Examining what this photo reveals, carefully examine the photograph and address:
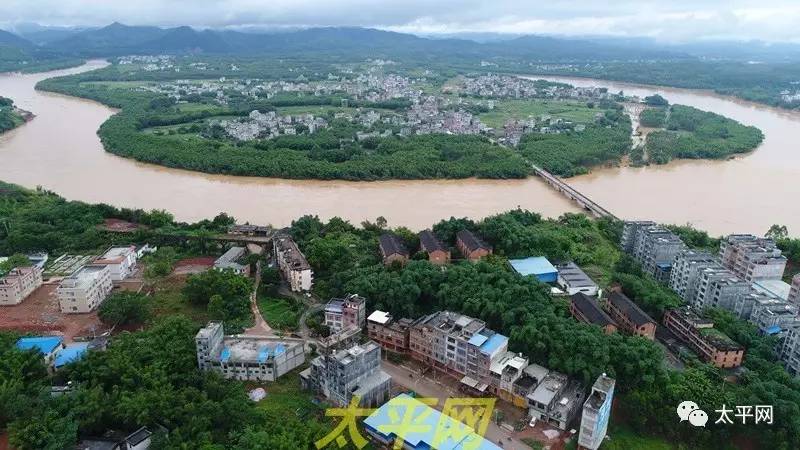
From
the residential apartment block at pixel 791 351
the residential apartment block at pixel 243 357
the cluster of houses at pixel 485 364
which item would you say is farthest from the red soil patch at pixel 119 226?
the residential apartment block at pixel 791 351

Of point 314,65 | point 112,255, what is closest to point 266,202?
point 112,255

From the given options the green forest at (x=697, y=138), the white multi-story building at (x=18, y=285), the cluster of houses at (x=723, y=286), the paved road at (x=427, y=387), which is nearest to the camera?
the paved road at (x=427, y=387)

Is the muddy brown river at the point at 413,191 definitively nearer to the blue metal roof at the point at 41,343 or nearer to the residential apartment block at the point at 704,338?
the residential apartment block at the point at 704,338

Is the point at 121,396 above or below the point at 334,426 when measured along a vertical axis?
above

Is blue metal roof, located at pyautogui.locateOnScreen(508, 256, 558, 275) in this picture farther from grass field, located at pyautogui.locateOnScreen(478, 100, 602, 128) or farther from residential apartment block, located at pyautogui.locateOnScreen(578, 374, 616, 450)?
grass field, located at pyautogui.locateOnScreen(478, 100, 602, 128)

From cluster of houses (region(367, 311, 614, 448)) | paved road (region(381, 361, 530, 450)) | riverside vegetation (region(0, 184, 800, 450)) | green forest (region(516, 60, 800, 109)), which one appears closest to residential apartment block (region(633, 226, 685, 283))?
riverside vegetation (region(0, 184, 800, 450))

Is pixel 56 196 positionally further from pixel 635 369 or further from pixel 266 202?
pixel 635 369
